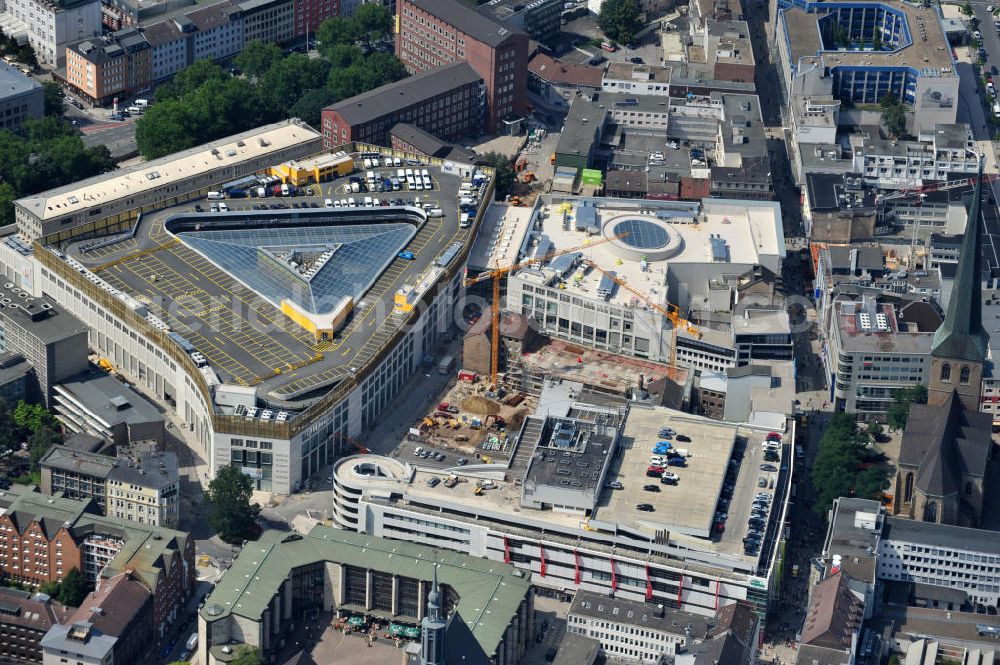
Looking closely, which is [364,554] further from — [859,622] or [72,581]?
[859,622]

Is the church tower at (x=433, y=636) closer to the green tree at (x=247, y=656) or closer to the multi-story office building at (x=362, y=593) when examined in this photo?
the multi-story office building at (x=362, y=593)

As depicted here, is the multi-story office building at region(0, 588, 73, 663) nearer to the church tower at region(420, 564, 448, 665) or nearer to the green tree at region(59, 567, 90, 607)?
the green tree at region(59, 567, 90, 607)

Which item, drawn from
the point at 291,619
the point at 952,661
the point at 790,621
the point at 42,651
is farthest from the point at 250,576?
the point at 952,661

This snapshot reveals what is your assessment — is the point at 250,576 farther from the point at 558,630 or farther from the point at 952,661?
the point at 952,661

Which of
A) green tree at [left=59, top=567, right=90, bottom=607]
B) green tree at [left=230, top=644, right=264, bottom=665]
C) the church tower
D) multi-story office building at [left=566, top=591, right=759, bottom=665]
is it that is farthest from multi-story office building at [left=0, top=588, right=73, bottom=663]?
multi-story office building at [left=566, top=591, right=759, bottom=665]

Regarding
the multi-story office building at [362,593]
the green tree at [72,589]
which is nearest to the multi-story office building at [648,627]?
the multi-story office building at [362,593]
